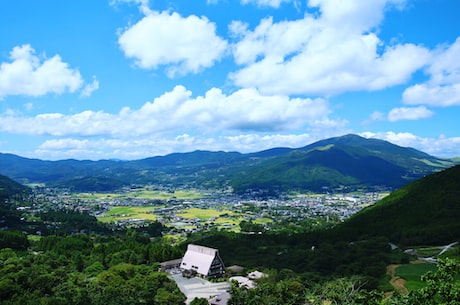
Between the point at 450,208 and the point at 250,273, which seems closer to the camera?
the point at 250,273

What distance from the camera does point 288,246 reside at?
6706 centimetres

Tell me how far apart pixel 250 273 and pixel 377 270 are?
15484mm

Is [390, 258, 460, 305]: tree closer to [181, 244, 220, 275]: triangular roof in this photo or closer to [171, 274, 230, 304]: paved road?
[171, 274, 230, 304]: paved road

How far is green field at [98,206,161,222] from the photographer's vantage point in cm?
12755

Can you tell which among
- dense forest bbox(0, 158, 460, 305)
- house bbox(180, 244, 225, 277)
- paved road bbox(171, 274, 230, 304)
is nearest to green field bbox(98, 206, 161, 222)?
dense forest bbox(0, 158, 460, 305)

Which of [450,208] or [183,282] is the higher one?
[450,208]

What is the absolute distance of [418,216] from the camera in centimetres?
7256

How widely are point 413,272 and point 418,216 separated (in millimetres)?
32973

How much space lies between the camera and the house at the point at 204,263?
1895 inches

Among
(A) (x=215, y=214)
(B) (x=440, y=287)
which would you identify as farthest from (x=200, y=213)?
(B) (x=440, y=287)

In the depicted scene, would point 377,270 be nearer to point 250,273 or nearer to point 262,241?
point 250,273

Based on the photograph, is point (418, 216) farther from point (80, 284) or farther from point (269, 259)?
point (80, 284)

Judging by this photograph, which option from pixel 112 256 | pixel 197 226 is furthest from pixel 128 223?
pixel 112 256

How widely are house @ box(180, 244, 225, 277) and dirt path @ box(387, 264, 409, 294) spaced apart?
68.1 ft
